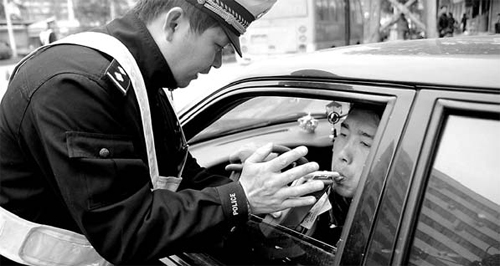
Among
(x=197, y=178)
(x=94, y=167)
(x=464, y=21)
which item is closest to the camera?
(x=94, y=167)

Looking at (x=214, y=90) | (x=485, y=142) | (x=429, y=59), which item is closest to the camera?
(x=485, y=142)

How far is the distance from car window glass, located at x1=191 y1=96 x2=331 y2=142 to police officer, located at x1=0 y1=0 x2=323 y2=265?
1015 millimetres

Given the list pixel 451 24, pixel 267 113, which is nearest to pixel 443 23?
pixel 451 24

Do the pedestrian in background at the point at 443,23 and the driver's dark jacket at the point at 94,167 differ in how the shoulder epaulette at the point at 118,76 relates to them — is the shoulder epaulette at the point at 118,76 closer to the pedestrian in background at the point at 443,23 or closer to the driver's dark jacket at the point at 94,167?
the driver's dark jacket at the point at 94,167

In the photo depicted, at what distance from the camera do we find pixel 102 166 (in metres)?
1.14

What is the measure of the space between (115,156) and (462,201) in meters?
0.81

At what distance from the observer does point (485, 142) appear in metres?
0.97

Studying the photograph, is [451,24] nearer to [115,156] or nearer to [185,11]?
[185,11]

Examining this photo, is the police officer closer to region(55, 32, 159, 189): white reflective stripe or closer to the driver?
region(55, 32, 159, 189): white reflective stripe

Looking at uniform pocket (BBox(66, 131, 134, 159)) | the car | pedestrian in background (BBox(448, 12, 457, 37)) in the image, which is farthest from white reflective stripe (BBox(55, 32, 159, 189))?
pedestrian in background (BBox(448, 12, 457, 37))

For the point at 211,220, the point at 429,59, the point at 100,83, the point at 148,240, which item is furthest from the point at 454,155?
the point at 100,83

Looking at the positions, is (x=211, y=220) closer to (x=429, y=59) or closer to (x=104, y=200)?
(x=104, y=200)

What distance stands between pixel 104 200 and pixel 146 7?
1.97ft

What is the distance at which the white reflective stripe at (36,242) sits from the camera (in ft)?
4.38
